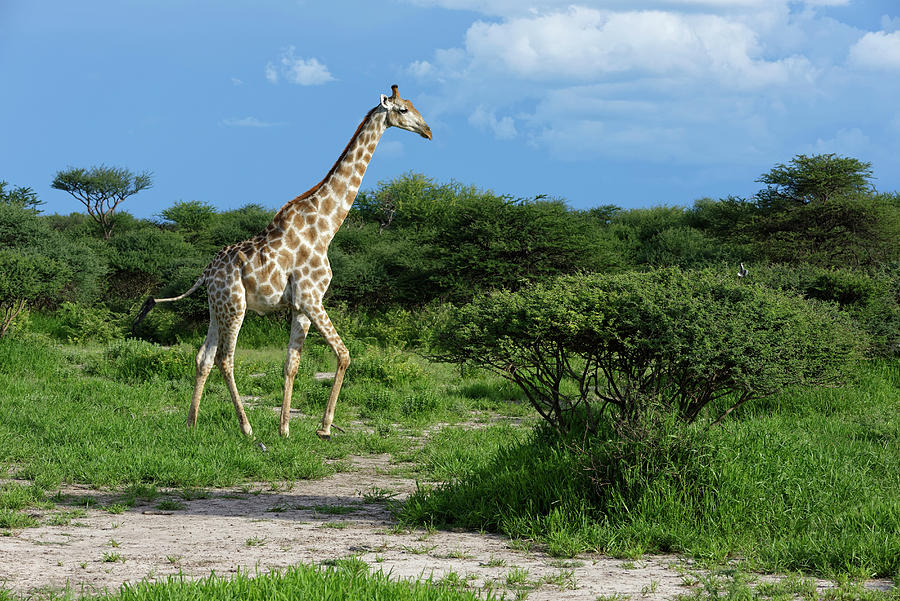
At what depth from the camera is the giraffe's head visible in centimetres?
1007

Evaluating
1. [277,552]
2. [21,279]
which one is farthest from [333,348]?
[21,279]

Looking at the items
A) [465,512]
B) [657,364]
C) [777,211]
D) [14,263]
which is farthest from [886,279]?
[14,263]

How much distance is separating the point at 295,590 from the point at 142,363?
1113 cm

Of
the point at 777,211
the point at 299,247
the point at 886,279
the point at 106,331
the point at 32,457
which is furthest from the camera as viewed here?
the point at 777,211

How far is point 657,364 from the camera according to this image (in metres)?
6.34

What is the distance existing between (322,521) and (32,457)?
3.83 meters

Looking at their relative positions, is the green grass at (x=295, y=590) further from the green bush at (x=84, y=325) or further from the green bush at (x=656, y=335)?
the green bush at (x=84, y=325)

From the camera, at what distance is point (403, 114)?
33.1 feet

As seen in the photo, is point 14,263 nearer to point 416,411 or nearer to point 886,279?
point 416,411

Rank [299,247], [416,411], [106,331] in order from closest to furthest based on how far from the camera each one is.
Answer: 1. [299,247]
2. [416,411]
3. [106,331]

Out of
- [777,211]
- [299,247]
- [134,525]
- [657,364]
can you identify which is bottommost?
[134,525]

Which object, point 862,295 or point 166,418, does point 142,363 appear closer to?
point 166,418

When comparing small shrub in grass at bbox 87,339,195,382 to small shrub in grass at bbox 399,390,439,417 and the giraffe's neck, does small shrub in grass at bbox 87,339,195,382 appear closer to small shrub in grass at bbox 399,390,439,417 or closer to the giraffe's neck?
small shrub in grass at bbox 399,390,439,417

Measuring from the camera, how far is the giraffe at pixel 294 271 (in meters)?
9.59
